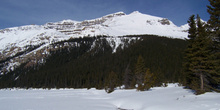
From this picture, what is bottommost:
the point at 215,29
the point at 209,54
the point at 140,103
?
the point at 140,103

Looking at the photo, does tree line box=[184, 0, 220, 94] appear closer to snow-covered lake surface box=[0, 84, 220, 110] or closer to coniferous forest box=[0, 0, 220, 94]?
coniferous forest box=[0, 0, 220, 94]

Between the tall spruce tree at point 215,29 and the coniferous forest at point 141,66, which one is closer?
the tall spruce tree at point 215,29

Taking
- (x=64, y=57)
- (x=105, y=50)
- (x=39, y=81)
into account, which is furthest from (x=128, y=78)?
(x=64, y=57)

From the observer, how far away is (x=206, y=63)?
16.3 metres

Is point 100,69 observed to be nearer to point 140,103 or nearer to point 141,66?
point 141,66

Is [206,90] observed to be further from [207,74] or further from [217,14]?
[217,14]

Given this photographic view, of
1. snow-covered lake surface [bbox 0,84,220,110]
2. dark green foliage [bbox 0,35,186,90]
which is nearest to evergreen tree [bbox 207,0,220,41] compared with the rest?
snow-covered lake surface [bbox 0,84,220,110]

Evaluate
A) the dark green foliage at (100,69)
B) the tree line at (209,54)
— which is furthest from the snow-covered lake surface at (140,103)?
the dark green foliage at (100,69)

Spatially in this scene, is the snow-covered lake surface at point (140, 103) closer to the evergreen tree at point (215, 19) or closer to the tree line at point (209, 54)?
the tree line at point (209, 54)

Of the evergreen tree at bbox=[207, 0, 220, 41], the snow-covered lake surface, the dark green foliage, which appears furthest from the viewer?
the dark green foliage

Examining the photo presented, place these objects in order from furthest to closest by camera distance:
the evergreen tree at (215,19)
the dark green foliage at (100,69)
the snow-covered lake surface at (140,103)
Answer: the dark green foliage at (100,69) < the evergreen tree at (215,19) < the snow-covered lake surface at (140,103)

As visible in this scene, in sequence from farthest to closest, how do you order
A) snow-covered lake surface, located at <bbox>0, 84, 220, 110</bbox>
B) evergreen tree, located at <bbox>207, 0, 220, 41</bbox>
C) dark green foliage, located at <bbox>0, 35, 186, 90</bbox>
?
dark green foliage, located at <bbox>0, 35, 186, 90</bbox> → evergreen tree, located at <bbox>207, 0, 220, 41</bbox> → snow-covered lake surface, located at <bbox>0, 84, 220, 110</bbox>

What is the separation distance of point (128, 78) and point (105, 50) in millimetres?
122262

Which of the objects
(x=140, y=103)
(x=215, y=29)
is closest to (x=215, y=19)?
(x=215, y=29)
